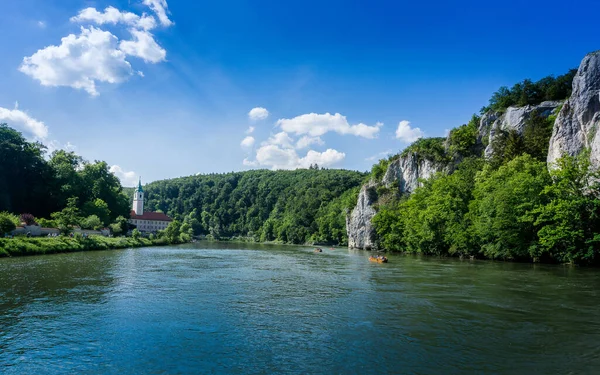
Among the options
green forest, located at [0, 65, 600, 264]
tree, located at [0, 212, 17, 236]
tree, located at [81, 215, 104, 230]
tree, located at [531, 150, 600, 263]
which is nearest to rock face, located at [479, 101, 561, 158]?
green forest, located at [0, 65, 600, 264]

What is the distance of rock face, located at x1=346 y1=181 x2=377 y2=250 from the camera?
88375mm

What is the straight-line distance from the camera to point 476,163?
220ft

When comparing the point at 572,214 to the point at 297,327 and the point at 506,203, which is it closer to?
the point at 506,203

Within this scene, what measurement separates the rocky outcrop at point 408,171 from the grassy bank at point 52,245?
58.1 metres

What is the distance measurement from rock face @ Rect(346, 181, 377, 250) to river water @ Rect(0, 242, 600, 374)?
199ft

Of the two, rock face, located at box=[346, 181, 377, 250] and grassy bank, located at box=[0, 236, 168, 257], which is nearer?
grassy bank, located at box=[0, 236, 168, 257]

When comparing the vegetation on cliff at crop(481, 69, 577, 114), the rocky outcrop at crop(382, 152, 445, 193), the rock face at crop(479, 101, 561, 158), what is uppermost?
the vegetation on cliff at crop(481, 69, 577, 114)

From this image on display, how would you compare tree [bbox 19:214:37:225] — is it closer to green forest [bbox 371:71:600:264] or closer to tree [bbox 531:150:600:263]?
green forest [bbox 371:71:600:264]

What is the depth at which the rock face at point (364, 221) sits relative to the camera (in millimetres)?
88375

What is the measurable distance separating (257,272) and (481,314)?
21.6 m

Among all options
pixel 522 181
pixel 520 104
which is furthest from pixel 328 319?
pixel 520 104

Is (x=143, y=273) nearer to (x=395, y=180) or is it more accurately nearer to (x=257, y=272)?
(x=257, y=272)

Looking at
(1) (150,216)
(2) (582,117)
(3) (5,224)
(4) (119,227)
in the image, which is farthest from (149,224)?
(2) (582,117)

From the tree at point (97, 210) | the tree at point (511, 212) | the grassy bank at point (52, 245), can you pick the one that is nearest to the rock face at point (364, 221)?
the tree at point (511, 212)
